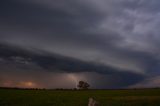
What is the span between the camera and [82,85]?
160875mm
